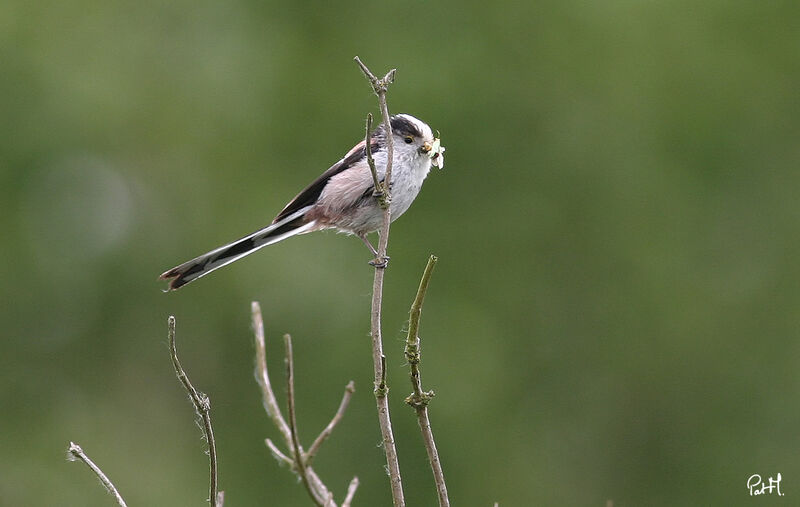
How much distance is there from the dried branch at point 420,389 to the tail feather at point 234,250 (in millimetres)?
1664

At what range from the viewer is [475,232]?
12.0m

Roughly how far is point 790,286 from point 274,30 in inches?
275

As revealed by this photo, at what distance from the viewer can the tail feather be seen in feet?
14.1

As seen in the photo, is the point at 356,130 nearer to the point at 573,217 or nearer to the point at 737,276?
the point at 573,217

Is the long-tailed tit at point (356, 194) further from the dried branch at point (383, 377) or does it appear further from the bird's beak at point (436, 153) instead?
the dried branch at point (383, 377)

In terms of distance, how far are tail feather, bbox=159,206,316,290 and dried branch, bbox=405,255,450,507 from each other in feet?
5.46

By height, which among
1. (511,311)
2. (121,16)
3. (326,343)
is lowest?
(326,343)

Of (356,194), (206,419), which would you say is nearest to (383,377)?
(206,419)

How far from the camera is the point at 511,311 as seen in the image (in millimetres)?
12273

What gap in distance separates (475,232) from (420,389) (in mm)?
9312

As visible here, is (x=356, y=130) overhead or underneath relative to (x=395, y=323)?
overhead

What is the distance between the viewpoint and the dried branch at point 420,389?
2587 millimetres

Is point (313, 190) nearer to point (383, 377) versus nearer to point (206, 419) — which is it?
point (383, 377)

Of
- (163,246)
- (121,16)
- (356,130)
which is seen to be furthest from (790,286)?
(121,16)
